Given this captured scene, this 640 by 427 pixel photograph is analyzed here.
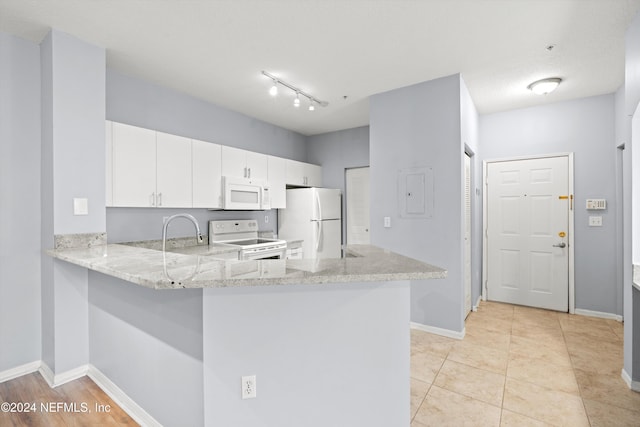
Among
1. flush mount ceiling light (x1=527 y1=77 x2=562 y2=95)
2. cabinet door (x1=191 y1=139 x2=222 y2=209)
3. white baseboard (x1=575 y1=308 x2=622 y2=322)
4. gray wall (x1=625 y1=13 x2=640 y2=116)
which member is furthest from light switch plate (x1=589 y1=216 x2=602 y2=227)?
cabinet door (x1=191 y1=139 x2=222 y2=209)

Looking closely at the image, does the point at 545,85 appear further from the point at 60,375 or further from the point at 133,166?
A: the point at 60,375

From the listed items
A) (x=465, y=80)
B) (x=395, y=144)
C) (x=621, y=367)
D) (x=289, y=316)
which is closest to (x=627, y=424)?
(x=621, y=367)

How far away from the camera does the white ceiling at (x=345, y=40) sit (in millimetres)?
2115

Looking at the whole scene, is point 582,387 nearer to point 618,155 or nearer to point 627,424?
point 627,424

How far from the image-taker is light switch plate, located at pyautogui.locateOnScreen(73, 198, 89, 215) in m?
2.38

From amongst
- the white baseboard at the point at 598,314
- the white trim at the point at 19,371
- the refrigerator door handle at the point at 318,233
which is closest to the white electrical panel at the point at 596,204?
the white baseboard at the point at 598,314

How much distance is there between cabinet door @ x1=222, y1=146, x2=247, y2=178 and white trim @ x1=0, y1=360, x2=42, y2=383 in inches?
93.9

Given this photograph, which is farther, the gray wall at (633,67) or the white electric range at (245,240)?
the white electric range at (245,240)

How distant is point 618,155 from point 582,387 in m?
2.79

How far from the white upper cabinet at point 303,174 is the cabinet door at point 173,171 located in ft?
5.50

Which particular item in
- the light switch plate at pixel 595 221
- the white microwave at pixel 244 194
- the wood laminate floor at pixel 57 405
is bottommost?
the wood laminate floor at pixel 57 405

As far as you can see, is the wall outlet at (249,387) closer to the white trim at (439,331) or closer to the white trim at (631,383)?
the white trim at (439,331)

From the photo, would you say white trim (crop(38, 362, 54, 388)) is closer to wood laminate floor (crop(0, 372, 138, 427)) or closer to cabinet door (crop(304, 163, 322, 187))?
wood laminate floor (crop(0, 372, 138, 427))

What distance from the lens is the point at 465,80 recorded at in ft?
10.8
